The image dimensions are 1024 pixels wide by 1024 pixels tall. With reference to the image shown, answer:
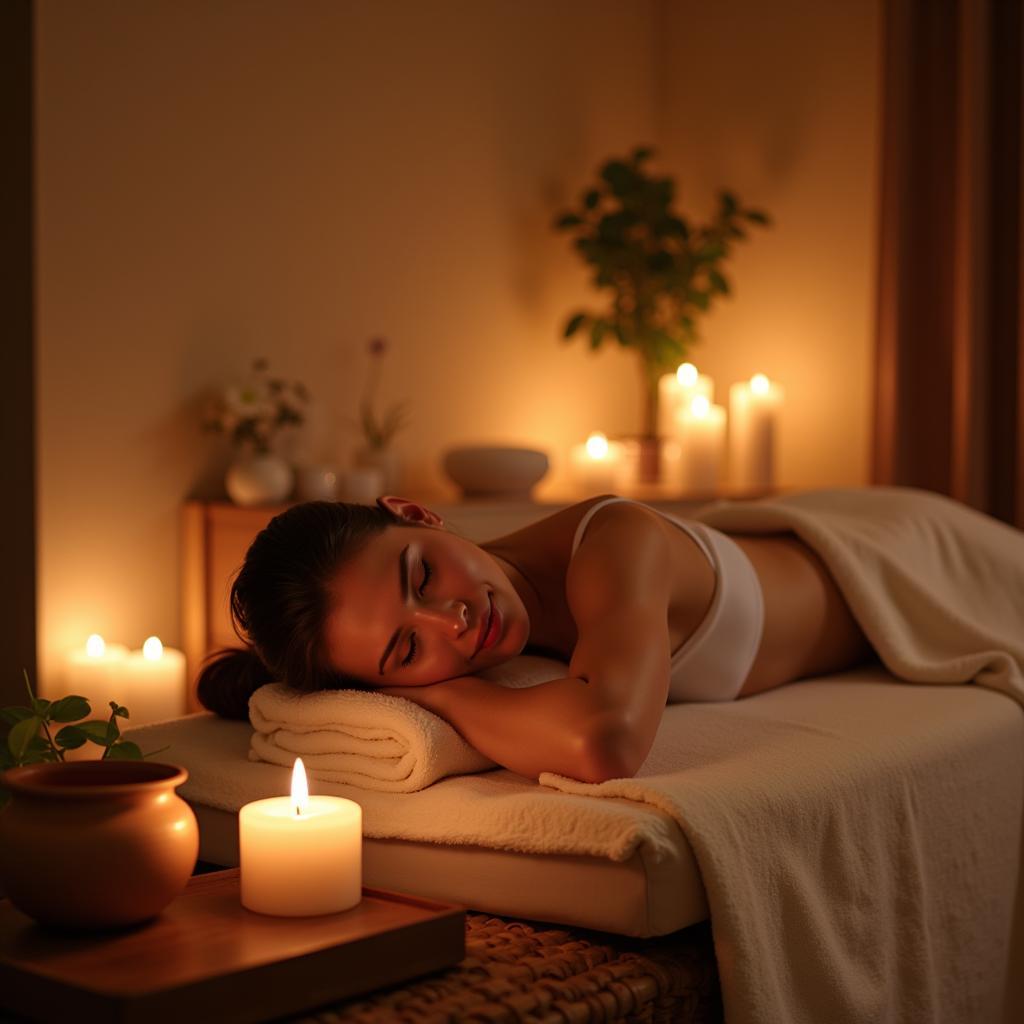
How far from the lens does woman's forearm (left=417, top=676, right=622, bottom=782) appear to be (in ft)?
4.31

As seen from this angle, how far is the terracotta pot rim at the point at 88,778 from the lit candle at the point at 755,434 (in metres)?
2.78

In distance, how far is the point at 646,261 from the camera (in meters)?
3.69

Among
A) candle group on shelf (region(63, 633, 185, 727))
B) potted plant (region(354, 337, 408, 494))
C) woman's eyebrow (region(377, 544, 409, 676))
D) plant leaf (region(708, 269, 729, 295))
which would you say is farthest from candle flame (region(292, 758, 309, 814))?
plant leaf (region(708, 269, 729, 295))

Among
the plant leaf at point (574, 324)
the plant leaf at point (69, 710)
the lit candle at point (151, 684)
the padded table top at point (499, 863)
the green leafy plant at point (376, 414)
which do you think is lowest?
the lit candle at point (151, 684)

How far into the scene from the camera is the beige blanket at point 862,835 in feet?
3.98

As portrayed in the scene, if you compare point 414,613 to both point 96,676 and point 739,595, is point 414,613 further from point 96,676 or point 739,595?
point 96,676

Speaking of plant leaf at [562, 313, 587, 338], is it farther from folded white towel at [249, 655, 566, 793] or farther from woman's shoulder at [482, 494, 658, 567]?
folded white towel at [249, 655, 566, 793]

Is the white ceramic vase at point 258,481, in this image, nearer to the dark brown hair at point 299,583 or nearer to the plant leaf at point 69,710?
the dark brown hair at point 299,583

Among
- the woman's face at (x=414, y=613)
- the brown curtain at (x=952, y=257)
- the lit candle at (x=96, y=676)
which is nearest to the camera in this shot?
the woman's face at (x=414, y=613)

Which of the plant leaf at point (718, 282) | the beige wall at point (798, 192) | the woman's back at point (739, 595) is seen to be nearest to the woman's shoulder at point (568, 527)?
the woman's back at point (739, 595)

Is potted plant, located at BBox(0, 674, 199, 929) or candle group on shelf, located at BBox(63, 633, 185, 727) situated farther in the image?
candle group on shelf, located at BBox(63, 633, 185, 727)

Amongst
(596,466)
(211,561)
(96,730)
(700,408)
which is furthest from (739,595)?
(700,408)

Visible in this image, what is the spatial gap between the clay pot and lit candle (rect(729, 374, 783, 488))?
9.20 ft

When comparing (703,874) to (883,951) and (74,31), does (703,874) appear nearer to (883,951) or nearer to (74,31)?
(883,951)
